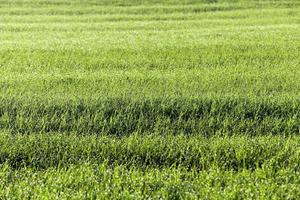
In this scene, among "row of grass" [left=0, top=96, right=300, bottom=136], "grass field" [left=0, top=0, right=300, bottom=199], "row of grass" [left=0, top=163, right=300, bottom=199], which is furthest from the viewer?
"row of grass" [left=0, top=96, right=300, bottom=136]

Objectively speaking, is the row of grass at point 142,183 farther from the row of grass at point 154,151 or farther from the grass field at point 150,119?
the row of grass at point 154,151

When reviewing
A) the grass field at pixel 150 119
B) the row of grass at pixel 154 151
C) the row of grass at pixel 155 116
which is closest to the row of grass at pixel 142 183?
the grass field at pixel 150 119

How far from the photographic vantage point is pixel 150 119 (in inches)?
214

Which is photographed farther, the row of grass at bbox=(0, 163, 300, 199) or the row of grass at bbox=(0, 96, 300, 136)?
the row of grass at bbox=(0, 96, 300, 136)

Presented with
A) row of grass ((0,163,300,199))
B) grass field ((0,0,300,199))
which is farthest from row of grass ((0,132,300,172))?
row of grass ((0,163,300,199))

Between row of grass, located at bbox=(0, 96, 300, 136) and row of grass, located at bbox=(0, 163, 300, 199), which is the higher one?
row of grass, located at bbox=(0, 96, 300, 136)

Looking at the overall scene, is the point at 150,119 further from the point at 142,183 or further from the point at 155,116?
the point at 142,183

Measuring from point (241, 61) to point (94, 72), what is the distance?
253 cm

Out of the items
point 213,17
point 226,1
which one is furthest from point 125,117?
point 226,1

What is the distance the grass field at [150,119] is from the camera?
4.12m

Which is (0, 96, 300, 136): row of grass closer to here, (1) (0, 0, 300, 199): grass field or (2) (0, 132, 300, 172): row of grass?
(1) (0, 0, 300, 199): grass field

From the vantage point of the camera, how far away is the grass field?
4125mm

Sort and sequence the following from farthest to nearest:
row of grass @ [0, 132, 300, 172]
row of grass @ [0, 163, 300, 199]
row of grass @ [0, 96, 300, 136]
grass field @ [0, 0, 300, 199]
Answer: row of grass @ [0, 96, 300, 136], row of grass @ [0, 132, 300, 172], grass field @ [0, 0, 300, 199], row of grass @ [0, 163, 300, 199]

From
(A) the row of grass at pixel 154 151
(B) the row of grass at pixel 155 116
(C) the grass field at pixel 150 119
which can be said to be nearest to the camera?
(C) the grass field at pixel 150 119
